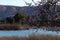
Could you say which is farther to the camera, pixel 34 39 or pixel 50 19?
pixel 34 39

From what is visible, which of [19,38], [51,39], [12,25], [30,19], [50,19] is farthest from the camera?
[12,25]

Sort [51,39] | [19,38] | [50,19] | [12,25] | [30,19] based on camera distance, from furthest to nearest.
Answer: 1. [12,25]
2. [19,38]
3. [51,39]
4. [30,19]
5. [50,19]

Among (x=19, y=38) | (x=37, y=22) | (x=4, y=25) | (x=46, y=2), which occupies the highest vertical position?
(x=46, y=2)

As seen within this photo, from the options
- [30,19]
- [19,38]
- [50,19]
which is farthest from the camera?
[19,38]

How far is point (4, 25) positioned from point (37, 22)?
24.5 m

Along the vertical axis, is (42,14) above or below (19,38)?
above

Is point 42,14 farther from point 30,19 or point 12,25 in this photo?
point 12,25

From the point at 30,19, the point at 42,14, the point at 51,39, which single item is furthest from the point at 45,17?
the point at 51,39

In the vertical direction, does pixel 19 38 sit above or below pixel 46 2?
below

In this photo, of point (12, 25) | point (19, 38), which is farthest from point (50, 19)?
point (12, 25)

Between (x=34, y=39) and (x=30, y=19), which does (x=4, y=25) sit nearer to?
(x=34, y=39)

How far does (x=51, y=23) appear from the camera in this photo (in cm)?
591

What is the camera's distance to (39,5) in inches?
245

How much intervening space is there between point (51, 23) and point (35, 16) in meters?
0.48
